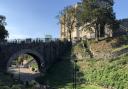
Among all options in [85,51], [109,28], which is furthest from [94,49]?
[109,28]

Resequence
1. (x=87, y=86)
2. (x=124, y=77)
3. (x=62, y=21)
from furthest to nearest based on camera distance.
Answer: (x=62, y=21)
(x=87, y=86)
(x=124, y=77)

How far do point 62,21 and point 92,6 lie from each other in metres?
14.6

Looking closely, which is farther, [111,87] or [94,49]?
[94,49]

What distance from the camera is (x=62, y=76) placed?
78.4m

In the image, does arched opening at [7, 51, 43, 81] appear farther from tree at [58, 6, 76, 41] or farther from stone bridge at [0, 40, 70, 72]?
tree at [58, 6, 76, 41]

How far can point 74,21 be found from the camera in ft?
318

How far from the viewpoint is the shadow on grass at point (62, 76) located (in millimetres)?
72544

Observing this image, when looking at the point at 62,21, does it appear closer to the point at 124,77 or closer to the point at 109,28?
the point at 109,28

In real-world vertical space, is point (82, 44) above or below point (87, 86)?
above

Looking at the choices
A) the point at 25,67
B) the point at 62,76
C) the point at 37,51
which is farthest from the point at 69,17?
the point at 25,67

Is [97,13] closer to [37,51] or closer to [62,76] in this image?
[62,76]

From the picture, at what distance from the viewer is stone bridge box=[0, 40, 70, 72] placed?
84938mm

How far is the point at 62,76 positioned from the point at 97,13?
49.1ft

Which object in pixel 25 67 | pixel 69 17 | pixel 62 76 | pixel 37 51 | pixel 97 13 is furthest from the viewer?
pixel 25 67
